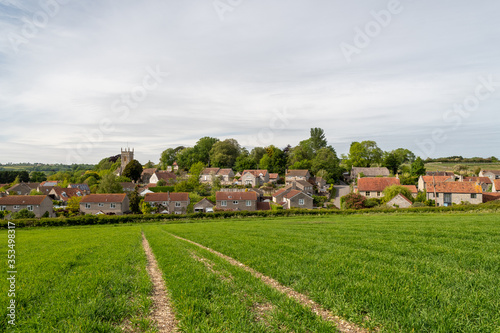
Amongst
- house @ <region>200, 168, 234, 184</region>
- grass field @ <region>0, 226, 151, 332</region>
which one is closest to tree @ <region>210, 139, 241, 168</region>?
house @ <region>200, 168, 234, 184</region>

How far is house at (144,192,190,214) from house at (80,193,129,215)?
22.3 ft

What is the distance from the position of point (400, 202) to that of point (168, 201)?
5113 centimetres

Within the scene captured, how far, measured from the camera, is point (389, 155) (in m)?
101

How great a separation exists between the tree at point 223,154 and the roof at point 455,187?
81.2 m

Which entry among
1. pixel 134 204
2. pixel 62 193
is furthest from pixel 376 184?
pixel 62 193

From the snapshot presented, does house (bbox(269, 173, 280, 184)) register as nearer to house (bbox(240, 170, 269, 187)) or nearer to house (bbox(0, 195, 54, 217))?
house (bbox(240, 170, 269, 187))

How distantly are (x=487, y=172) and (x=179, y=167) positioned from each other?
413 ft

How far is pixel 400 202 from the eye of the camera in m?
53.3

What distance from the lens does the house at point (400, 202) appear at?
52.7 m

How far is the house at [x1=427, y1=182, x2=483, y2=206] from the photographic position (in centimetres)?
5372

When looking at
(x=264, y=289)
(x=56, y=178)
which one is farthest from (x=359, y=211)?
(x=56, y=178)

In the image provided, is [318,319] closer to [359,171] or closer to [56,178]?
[359,171]

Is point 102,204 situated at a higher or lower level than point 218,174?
lower

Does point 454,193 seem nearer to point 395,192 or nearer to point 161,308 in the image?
point 395,192
